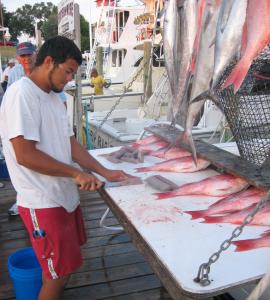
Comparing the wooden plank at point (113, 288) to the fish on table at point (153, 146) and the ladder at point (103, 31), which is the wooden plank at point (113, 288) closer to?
the fish on table at point (153, 146)

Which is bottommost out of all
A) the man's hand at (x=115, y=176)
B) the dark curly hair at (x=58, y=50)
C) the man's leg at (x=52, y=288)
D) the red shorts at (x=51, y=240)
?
the man's leg at (x=52, y=288)

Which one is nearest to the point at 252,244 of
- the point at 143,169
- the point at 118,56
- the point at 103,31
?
the point at 143,169

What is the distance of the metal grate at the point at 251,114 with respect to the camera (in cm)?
293

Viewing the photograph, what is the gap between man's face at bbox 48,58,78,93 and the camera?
6.94ft

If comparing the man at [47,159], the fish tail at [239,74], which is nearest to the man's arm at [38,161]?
the man at [47,159]

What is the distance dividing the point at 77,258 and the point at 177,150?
1.24 metres

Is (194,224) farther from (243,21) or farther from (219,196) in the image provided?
(243,21)

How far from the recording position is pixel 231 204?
2.03m

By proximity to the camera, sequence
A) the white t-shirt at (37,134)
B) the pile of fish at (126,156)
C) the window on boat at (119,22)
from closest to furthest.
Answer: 1. the white t-shirt at (37,134)
2. the pile of fish at (126,156)
3. the window on boat at (119,22)

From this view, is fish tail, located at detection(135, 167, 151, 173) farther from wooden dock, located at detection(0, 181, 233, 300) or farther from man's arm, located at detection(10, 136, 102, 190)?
wooden dock, located at detection(0, 181, 233, 300)

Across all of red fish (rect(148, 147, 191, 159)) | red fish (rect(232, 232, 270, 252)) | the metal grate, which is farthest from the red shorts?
the metal grate

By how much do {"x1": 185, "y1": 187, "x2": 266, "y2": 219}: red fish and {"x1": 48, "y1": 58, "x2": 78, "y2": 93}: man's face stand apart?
3.20ft

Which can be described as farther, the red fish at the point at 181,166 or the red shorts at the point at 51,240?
the red fish at the point at 181,166

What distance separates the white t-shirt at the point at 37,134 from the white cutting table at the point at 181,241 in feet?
1.09
